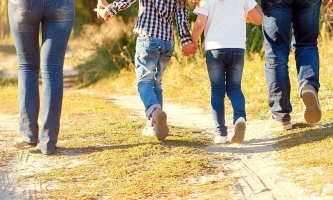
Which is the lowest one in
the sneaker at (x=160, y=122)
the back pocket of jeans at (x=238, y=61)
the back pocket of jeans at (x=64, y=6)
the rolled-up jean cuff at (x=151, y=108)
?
the sneaker at (x=160, y=122)

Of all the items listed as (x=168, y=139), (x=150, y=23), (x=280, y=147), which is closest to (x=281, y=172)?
(x=280, y=147)

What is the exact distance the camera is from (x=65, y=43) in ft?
15.4

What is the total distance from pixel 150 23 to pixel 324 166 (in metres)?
1.77

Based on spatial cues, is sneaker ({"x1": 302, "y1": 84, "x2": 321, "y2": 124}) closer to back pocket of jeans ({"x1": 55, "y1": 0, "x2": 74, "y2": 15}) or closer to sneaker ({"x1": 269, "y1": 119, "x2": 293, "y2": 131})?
sneaker ({"x1": 269, "y1": 119, "x2": 293, "y2": 131})

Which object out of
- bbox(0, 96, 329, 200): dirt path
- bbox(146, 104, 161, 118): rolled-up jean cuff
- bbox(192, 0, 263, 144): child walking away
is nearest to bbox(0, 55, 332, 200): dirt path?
bbox(0, 96, 329, 200): dirt path

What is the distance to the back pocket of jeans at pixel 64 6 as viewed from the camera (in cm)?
459

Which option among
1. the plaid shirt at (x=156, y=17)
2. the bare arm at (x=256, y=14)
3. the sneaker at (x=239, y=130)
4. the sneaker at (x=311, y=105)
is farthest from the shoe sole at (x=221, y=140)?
the bare arm at (x=256, y=14)

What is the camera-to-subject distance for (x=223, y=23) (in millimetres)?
4965

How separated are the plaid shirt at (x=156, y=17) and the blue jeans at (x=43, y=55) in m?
0.47

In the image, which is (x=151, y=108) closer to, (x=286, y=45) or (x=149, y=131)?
(x=149, y=131)

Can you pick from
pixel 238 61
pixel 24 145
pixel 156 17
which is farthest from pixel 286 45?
pixel 24 145

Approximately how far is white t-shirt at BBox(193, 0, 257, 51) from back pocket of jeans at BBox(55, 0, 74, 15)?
95 cm

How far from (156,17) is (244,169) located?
1468 mm

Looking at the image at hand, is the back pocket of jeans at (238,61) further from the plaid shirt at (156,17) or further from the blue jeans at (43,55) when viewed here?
the blue jeans at (43,55)
